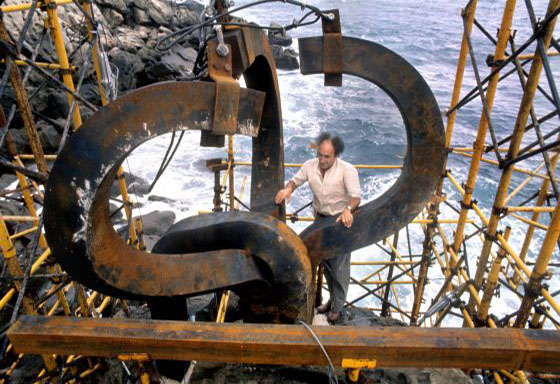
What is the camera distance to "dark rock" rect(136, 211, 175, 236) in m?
16.7

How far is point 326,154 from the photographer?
186 inches

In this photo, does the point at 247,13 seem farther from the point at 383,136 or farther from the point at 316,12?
the point at 316,12

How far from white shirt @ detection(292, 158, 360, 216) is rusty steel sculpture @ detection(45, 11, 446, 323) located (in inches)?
12.1

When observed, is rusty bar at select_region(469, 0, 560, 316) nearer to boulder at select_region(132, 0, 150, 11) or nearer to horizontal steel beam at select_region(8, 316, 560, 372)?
horizontal steel beam at select_region(8, 316, 560, 372)

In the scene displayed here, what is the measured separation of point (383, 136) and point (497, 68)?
21309mm

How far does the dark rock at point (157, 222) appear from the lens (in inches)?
658

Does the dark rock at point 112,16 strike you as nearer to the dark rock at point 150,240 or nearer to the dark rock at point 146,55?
the dark rock at point 146,55

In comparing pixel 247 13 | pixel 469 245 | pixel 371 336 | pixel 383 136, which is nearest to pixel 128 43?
pixel 383 136

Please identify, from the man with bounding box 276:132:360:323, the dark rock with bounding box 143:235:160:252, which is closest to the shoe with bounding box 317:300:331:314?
the man with bounding box 276:132:360:323

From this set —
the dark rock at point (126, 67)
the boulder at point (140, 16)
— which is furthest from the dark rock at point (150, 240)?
the boulder at point (140, 16)

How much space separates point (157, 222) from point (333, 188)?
13897mm

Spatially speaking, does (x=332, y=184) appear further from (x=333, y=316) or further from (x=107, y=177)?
(x=107, y=177)

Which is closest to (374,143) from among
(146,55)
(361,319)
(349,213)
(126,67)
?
(126,67)

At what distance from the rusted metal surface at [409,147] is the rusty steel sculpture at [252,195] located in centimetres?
1
